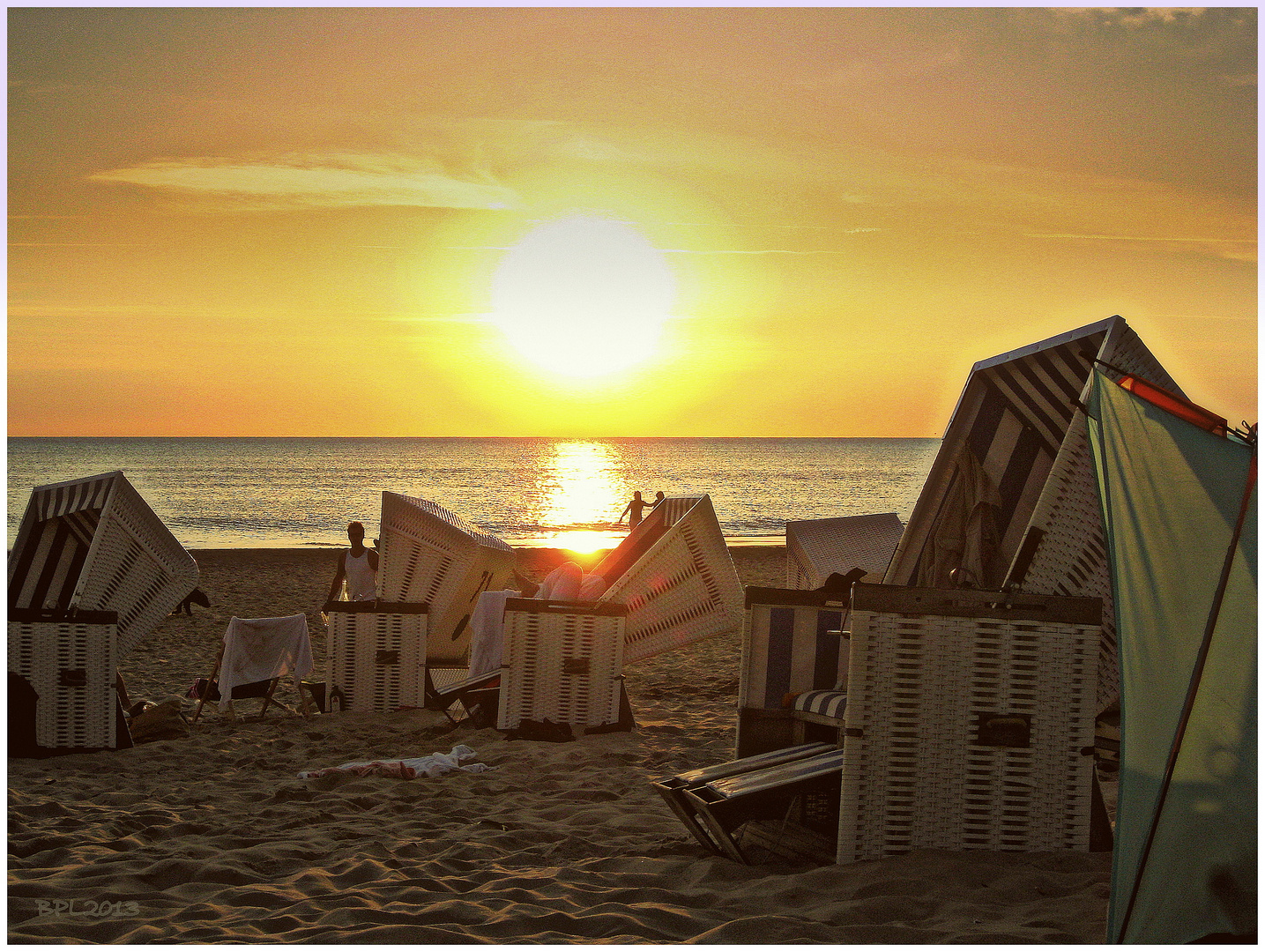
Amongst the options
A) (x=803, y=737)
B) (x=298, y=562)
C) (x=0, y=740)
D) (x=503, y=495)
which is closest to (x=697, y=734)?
(x=803, y=737)

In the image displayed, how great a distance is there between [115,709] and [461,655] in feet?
9.39

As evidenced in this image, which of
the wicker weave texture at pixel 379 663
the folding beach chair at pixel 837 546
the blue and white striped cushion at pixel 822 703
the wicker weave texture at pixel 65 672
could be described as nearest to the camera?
the blue and white striped cushion at pixel 822 703

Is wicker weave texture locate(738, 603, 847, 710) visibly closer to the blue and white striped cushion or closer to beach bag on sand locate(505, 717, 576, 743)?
the blue and white striped cushion

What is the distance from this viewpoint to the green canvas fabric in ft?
9.00

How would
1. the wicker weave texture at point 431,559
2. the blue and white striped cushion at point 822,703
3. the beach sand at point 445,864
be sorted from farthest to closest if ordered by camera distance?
1. the wicker weave texture at point 431,559
2. the blue and white striped cushion at point 822,703
3. the beach sand at point 445,864

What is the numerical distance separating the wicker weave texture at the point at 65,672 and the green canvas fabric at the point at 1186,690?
17.7 feet

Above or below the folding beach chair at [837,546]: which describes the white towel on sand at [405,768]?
below

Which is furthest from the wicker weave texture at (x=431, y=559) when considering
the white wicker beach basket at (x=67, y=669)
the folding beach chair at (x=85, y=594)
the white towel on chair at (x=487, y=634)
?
the white wicker beach basket at (x=67, y=669)

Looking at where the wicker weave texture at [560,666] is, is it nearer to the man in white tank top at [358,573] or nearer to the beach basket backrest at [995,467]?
the beach basket backrest at [995,467]

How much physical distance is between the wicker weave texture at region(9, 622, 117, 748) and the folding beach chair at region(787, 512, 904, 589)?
4716 mm

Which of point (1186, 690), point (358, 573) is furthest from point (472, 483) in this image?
point (1186, 690)

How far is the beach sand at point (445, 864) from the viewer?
123 inches

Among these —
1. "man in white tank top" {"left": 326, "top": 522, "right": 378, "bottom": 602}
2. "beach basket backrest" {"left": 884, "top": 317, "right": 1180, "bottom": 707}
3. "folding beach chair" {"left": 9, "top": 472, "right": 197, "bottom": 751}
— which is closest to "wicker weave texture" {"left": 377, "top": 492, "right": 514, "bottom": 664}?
"man in white tank top" {"left": 326, "top": 522, "right": 378, "bottom": 602}

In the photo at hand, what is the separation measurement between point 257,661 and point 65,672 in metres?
1.50
